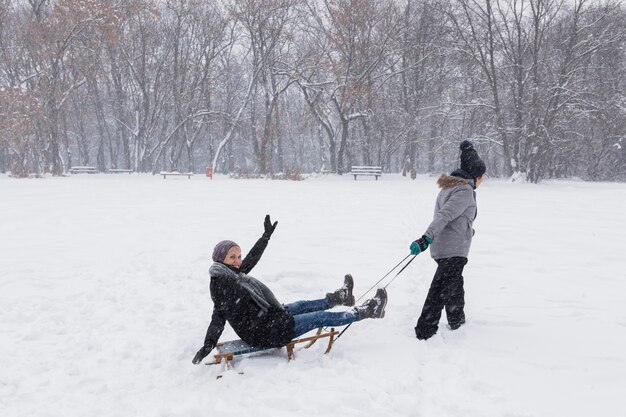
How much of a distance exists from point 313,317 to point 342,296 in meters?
0.73

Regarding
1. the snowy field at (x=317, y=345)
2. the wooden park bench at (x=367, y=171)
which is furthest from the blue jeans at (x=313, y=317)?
the wooden park bench at (x=367, y=171)

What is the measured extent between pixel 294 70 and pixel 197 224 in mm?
21456

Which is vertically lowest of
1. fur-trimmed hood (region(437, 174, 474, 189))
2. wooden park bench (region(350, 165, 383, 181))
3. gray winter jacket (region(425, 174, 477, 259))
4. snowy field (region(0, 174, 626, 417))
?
snowy field (region(0, 174, 626, 417))

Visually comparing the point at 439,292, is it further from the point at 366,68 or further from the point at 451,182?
the point at 366,68

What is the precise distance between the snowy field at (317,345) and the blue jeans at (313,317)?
0.29 meters

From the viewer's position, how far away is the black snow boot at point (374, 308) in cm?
460

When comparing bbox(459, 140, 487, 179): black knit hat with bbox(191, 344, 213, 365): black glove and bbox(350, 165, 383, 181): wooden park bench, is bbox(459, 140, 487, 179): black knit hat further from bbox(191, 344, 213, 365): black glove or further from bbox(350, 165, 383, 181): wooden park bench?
bbox(350, 165, 383, 181): wooden park bench

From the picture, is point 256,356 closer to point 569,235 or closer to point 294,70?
point 569,235

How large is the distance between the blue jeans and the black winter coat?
0.41ft

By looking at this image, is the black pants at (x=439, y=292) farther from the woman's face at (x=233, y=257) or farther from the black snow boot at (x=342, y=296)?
the woman's face at (x=233, y=257)

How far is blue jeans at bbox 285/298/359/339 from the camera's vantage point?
4.28m

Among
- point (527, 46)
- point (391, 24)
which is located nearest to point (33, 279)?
point (527, 46)

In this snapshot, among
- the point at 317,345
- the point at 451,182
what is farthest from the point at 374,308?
the point at 451,182

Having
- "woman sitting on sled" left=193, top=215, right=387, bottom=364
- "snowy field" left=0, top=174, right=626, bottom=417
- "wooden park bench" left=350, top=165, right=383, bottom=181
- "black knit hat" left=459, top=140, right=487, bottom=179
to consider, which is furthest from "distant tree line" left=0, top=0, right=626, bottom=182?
"woman sitting on sled" left=193, top=215, right=387, bottom=364
